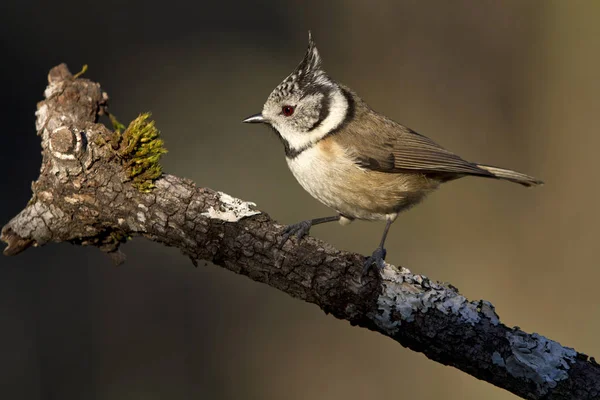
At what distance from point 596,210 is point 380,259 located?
3831 mm

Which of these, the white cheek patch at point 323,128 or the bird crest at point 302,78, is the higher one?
the bird crest at point 302,78

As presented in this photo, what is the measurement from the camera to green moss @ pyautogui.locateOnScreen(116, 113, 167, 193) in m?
3.10

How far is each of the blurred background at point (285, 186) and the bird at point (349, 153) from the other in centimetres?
198

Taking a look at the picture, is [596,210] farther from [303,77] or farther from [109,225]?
[109,225]

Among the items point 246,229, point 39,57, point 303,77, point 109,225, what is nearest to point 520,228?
point 303,77

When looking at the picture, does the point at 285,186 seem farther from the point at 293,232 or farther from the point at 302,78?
the point at 293,232

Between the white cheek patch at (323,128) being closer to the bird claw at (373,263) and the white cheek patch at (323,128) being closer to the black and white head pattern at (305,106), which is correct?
the black and white head pattern at (305,106)

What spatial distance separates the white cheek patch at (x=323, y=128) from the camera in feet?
13.2

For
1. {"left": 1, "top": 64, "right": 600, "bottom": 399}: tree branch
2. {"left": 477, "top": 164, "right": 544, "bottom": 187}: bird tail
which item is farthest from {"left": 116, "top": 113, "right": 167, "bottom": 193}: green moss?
{"left": 477, "top": 164, "right": 544, "bottom": 187}: bird tail

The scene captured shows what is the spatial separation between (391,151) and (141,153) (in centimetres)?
173

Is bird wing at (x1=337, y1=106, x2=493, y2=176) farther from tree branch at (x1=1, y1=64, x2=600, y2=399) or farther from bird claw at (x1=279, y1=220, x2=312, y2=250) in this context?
tree branch at (x1=1, y1=64, x2=600, y2=399)

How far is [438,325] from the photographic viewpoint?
279 cm

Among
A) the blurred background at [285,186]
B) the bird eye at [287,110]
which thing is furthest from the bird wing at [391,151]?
the blurred background at [285,186]

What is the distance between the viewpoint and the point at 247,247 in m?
3.01
